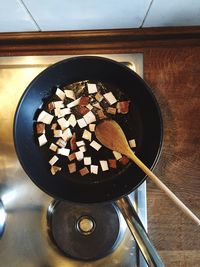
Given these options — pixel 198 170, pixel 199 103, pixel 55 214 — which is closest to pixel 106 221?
pixel 55 214

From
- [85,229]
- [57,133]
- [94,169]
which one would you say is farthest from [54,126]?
[85,229]

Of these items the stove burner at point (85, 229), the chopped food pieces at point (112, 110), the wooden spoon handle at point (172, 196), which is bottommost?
the stove burner at point (85, 229)

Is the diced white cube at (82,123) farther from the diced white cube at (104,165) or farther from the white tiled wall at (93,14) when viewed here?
the white tiled wall at (93,14)

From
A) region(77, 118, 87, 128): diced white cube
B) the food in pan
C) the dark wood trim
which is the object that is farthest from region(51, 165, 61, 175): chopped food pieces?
the dark wood trim

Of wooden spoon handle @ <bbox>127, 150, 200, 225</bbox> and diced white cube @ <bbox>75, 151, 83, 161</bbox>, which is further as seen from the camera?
diced white cube @ <bbox>75, 151, 83, 161</bbox>

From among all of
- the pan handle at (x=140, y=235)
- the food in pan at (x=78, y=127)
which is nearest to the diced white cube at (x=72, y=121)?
the food in pan at (x=78, y=127)

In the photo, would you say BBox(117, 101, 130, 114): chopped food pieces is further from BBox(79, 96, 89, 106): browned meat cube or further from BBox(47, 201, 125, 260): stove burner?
BBox(47, 201, 125, 260): stove burner

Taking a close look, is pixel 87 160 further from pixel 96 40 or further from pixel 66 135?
pixel 96 40
